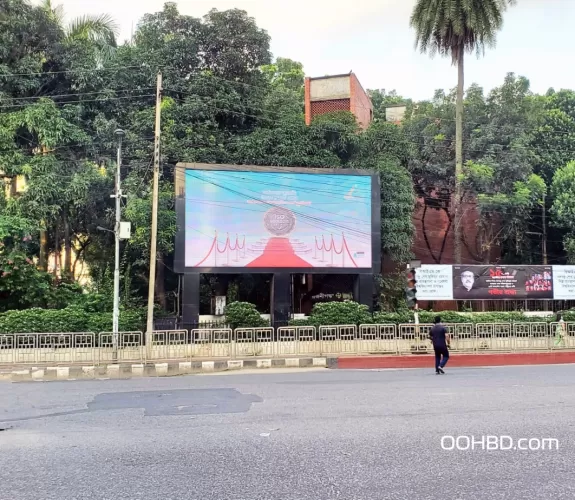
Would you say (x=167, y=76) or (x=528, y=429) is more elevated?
(x=167, y=76)

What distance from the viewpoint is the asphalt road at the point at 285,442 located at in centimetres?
521

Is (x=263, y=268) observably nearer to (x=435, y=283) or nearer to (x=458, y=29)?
(x=435, y=283)

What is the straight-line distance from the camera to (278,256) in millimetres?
23469

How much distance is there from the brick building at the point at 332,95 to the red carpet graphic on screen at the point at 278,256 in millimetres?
11288

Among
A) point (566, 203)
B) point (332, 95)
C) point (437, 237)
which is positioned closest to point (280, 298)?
point (332, 95)

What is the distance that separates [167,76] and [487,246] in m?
19.8

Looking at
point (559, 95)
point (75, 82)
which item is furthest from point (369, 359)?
point (559, 95)

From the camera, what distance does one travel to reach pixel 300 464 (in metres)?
5.95

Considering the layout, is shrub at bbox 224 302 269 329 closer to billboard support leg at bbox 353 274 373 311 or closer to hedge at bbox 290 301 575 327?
hedge at bbox 290 301 575 327

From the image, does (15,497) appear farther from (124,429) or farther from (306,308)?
(306,308)

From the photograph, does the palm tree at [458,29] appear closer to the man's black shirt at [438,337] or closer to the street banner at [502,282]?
the street banner at [502,282]

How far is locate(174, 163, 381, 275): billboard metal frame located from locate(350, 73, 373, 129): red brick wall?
672cm

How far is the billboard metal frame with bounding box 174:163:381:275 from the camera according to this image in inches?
891

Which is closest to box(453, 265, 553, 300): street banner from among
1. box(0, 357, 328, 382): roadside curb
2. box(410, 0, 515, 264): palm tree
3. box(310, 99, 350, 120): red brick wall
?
box(410, 0, 515, 264): palm tree
